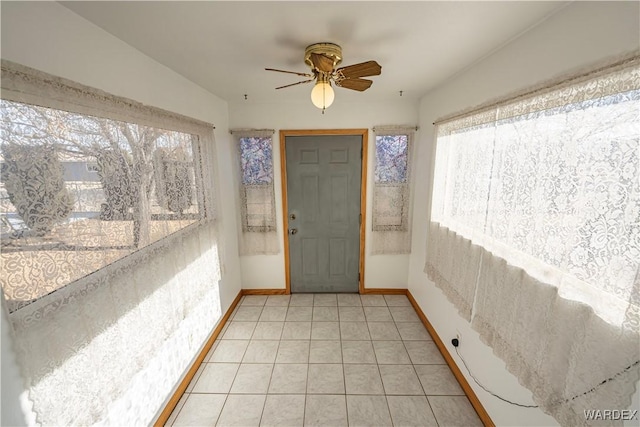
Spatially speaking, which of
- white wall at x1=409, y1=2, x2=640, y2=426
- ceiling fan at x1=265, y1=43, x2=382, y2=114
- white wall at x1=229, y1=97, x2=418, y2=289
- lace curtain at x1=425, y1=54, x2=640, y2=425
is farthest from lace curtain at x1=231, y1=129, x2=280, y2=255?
lace curtain at x1=425, y1=54, x2=640, y2=425

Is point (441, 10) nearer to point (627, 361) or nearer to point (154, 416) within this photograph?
point (627, 361)

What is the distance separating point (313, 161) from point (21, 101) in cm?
226

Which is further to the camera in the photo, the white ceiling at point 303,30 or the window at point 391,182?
the window at point 391,182

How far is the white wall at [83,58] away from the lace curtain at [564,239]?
6.50ft

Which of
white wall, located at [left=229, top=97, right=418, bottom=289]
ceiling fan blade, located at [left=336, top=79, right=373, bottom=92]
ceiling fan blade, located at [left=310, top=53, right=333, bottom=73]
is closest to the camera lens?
ceiling fan blade, located at [left=310, top=53, right=333, bottom=73]

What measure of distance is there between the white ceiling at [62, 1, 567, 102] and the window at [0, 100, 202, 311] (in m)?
0.47

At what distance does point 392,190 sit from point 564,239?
6.38ft

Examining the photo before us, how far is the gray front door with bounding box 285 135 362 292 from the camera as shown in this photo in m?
2.89

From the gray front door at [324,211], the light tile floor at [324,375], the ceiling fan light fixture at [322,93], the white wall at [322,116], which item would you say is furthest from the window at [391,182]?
the ceiling fan light fixture at [322,93]

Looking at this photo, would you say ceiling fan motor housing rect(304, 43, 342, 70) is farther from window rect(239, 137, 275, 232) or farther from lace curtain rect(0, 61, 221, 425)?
window rect(239, 137, 275, 232)

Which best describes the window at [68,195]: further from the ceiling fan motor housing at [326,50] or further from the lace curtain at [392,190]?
the lace curtain at [392,190]

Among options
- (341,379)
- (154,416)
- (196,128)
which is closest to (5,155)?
(196,128)

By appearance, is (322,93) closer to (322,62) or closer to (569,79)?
(322,62)

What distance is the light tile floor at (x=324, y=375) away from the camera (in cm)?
171
